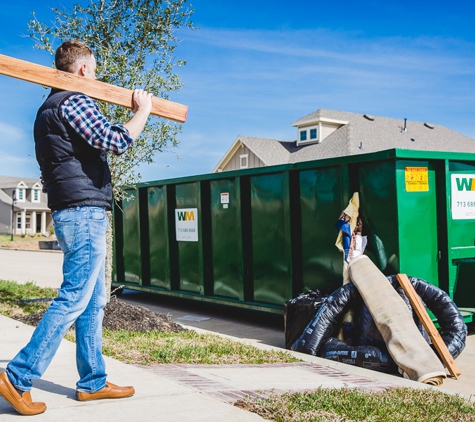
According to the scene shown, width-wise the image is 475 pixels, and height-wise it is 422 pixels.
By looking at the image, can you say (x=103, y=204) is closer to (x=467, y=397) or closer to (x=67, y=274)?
A: (x=67, y=274)

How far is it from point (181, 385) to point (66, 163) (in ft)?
5.38

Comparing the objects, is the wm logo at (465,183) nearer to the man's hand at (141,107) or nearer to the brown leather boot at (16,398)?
the man's hand at (141,107)

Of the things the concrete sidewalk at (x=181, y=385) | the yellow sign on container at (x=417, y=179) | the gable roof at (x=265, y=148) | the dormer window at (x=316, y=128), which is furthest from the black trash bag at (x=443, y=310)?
the dormer window at (x=316, y=128)

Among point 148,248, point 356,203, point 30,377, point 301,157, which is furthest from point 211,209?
point 301,157

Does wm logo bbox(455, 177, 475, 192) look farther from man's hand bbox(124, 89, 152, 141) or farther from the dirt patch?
man's hand bbox(124, 89, 152, 141)

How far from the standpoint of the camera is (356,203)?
7328 millimetres

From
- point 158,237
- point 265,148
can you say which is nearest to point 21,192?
point 265,148

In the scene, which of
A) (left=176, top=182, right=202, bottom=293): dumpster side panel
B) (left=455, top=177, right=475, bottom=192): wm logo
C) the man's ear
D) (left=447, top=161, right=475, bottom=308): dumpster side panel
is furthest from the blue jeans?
(left=176, top=182, right=202, bottom=293): dumpster side panel

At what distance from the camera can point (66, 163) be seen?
140 inches

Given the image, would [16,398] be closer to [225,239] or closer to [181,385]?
[181,385]

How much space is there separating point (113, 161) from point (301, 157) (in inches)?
1177

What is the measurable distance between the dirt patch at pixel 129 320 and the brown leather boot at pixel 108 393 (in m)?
3.18

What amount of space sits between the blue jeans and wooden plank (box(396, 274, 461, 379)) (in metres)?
3.32

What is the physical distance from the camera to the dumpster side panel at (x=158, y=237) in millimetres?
10604
